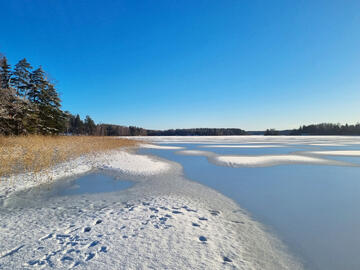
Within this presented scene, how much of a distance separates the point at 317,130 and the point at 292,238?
315ft

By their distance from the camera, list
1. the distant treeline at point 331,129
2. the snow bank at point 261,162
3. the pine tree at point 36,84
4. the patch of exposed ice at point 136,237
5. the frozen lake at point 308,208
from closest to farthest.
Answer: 1. the patch of exposed ice at point 136,237
2. the frozen lake at point 308,208
3. the snow bank at point 261,162
4. the pine tree at point 36,84
5. the distant treeline at point 331,129

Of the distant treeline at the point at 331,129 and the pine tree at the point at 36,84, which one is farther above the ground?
the pine tree at the point at 36,84

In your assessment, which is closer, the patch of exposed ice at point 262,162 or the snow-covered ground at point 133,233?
the snow-covered ground at point 133,233

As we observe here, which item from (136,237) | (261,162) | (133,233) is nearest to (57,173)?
(133,233)

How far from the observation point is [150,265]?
66.5 inches

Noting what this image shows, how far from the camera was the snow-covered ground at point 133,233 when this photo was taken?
70.7 inches

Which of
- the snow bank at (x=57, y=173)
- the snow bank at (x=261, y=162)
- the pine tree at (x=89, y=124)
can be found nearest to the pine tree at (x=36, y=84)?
the snow bank at (x=57, y=173)

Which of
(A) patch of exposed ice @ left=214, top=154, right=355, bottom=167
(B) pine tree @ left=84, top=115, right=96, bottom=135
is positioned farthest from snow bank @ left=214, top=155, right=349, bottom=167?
(B) pine tree @ left=84, top=115, right=96, bottom=135

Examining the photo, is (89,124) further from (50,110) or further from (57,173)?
(57,173)

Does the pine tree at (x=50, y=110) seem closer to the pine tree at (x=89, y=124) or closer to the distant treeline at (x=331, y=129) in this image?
the pine tree at (x=89, y=124)

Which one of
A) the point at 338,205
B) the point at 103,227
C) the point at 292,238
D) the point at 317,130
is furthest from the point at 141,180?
the point at 317,130

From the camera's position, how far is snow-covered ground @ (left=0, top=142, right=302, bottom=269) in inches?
70.7

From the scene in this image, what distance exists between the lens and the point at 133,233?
2332 mm

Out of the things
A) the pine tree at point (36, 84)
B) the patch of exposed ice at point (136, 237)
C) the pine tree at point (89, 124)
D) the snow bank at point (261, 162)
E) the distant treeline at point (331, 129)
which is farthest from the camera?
the distant treeline at point (331, 129)
